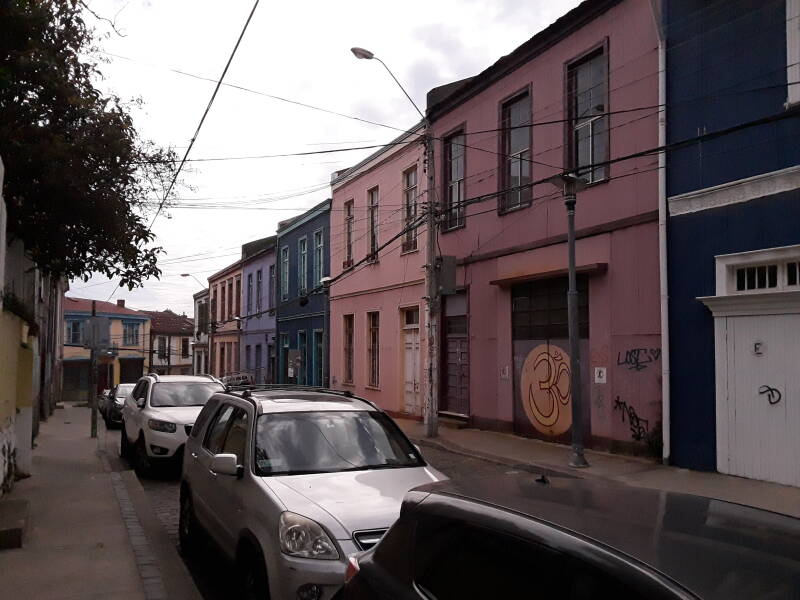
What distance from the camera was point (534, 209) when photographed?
50.5 feet

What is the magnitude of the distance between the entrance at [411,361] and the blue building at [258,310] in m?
13.7

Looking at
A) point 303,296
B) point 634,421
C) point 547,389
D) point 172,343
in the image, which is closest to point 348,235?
point 303,296

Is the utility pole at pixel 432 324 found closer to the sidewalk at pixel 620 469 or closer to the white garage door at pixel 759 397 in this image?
the sidewalk at pixel 620 469

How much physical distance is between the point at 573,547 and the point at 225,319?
146 feet

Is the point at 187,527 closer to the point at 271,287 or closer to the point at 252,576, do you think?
the point at 252,576

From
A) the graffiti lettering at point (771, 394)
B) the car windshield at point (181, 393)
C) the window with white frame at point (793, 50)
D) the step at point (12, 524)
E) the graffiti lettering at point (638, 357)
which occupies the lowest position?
the step at point (12, 524)

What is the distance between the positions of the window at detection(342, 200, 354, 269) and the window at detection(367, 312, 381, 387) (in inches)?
101

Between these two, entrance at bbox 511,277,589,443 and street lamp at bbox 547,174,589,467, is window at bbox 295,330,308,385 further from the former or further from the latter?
street lamp at bbox 547,174,589,467

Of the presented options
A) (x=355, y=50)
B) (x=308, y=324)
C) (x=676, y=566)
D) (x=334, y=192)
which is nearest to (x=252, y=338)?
(x=308, y=324)

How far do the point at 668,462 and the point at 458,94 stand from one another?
10.8 metres

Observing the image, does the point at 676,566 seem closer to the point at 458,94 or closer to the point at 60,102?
the point at 60,102

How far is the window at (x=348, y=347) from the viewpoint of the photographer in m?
26.5

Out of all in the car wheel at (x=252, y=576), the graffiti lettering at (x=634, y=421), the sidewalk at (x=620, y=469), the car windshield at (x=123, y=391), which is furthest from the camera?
the car windshield at (x=123, y=391)

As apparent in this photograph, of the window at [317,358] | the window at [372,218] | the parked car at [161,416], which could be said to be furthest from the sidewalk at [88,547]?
the window at [317,358]
